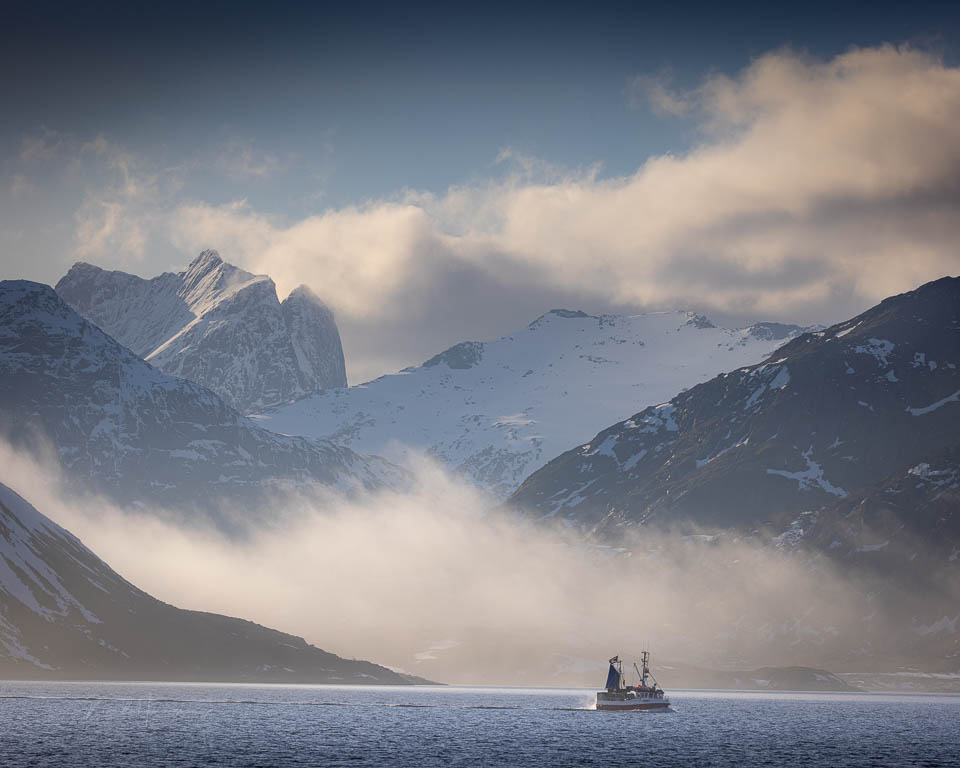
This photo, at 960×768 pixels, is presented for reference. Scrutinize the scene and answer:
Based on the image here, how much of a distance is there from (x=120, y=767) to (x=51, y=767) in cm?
1029

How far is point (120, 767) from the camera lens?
200 meters

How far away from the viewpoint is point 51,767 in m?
195
